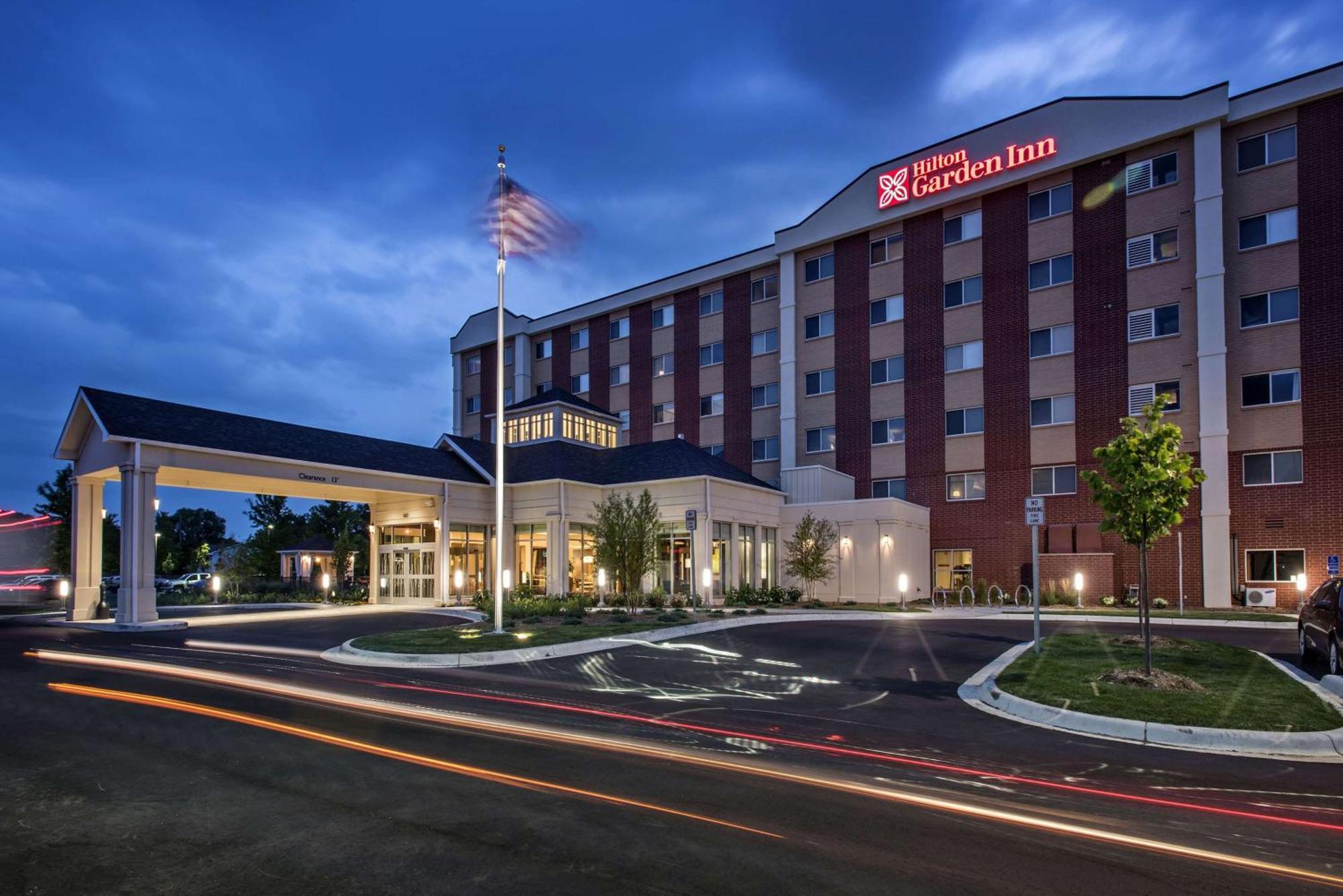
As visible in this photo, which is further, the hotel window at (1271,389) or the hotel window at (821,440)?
the hotel window at (821,440)

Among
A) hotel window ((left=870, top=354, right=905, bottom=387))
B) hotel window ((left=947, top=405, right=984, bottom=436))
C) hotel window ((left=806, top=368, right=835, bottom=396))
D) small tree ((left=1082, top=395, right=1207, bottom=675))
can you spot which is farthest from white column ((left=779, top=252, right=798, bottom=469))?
small tree ((left=1082, top=395, right=1207, bottom=675))

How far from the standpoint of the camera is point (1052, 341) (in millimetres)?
36094

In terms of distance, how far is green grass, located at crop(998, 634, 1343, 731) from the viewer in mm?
10211

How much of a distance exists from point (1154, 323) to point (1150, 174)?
6.39m

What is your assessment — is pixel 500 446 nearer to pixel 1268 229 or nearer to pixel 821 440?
pixel 821 440

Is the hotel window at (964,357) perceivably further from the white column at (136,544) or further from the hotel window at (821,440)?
the white column at (136,544)

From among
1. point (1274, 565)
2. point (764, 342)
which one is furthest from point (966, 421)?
point (1274, 565)

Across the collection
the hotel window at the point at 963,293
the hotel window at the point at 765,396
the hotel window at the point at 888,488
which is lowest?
the hotel window at the point at 888,488

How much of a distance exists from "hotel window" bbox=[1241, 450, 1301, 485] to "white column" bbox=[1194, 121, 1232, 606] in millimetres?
852

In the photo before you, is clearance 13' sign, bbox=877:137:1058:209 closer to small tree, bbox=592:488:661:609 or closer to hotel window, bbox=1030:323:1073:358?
hotel window, bbox=1030:323:1073:358

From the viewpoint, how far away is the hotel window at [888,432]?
40062mm

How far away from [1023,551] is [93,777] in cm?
3488

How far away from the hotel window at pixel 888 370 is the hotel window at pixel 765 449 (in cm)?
661

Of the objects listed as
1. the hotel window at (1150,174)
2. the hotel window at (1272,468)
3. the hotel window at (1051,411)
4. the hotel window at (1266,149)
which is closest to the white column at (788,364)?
the hotel window at (1051,411)
